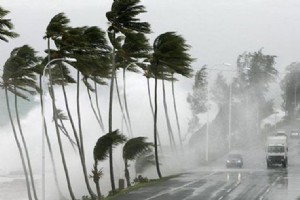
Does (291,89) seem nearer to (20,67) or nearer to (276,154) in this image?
(276,154)

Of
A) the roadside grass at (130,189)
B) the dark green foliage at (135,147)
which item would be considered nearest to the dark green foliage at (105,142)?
the roadside grass at (130,189)

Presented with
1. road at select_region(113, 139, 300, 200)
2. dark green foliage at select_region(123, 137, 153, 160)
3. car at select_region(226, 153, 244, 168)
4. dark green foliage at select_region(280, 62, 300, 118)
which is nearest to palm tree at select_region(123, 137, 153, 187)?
dark green foliage at select_region(123, 137, 153, 160)

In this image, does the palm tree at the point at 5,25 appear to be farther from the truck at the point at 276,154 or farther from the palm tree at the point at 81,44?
the truck at the point at 276,154

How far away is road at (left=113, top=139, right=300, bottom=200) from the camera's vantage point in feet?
131

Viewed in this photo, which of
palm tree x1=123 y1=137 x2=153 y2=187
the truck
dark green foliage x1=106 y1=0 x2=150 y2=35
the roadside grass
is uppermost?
dark green foliage x1=106 y1=0 x2=150 y2=35

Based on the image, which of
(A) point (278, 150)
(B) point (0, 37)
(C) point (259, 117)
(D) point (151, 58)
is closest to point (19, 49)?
(B) point (0, 37)

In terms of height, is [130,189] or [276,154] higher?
[276,154]

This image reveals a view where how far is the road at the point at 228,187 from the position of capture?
131ft

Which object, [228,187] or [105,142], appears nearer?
[105,142]

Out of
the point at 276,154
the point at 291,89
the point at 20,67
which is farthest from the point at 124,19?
the point at 291,89

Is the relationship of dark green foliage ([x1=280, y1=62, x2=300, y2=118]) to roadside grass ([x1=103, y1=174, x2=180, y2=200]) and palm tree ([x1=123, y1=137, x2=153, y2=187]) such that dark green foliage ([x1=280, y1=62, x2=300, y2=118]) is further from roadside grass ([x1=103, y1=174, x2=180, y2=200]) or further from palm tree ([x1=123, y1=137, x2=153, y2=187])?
palm tree ([x1=123, y1=137, x2=153, y2=187])

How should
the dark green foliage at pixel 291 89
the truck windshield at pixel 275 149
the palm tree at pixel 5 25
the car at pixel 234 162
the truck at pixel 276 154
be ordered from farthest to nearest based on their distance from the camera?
the dark green foliage at pixel 291 89
the car at pixel 234 162
the truck windshield at pixel 275 149
the truck at pixel 276 154
the palm tree at pixel 5 25

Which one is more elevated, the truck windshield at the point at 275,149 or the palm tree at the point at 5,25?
the palm tree at the point at 5,25

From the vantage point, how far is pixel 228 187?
45.6 meters
